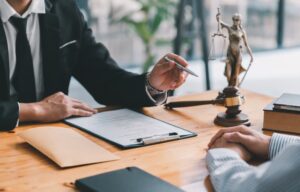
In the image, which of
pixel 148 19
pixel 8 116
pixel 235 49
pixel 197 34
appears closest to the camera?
pixel 8 116

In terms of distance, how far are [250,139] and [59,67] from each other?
3.21 ft

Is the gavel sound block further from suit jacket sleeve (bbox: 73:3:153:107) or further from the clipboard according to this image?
suit jacket sleeve (bbox: 73:3:153:107)

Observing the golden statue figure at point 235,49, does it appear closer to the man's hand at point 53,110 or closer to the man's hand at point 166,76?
the man's hand at point 166,76

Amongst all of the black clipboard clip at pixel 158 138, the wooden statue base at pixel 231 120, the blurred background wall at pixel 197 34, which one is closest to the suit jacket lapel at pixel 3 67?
the black clipboard clip at pixel 158 138

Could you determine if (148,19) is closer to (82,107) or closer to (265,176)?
(82,107)

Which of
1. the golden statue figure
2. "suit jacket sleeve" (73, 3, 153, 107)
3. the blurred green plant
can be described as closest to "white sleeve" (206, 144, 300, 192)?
the golden statue figure

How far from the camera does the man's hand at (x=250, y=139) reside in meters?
1.31

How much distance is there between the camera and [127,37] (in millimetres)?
4457

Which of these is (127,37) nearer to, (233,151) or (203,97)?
(203,97)

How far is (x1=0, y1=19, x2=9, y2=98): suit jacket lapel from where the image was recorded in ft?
6.11

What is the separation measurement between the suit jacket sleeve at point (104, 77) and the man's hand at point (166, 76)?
0.19 feet

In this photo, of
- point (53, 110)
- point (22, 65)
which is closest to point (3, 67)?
point (22, 65)

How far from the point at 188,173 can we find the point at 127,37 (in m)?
3.31

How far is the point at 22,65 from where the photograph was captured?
193 cm
